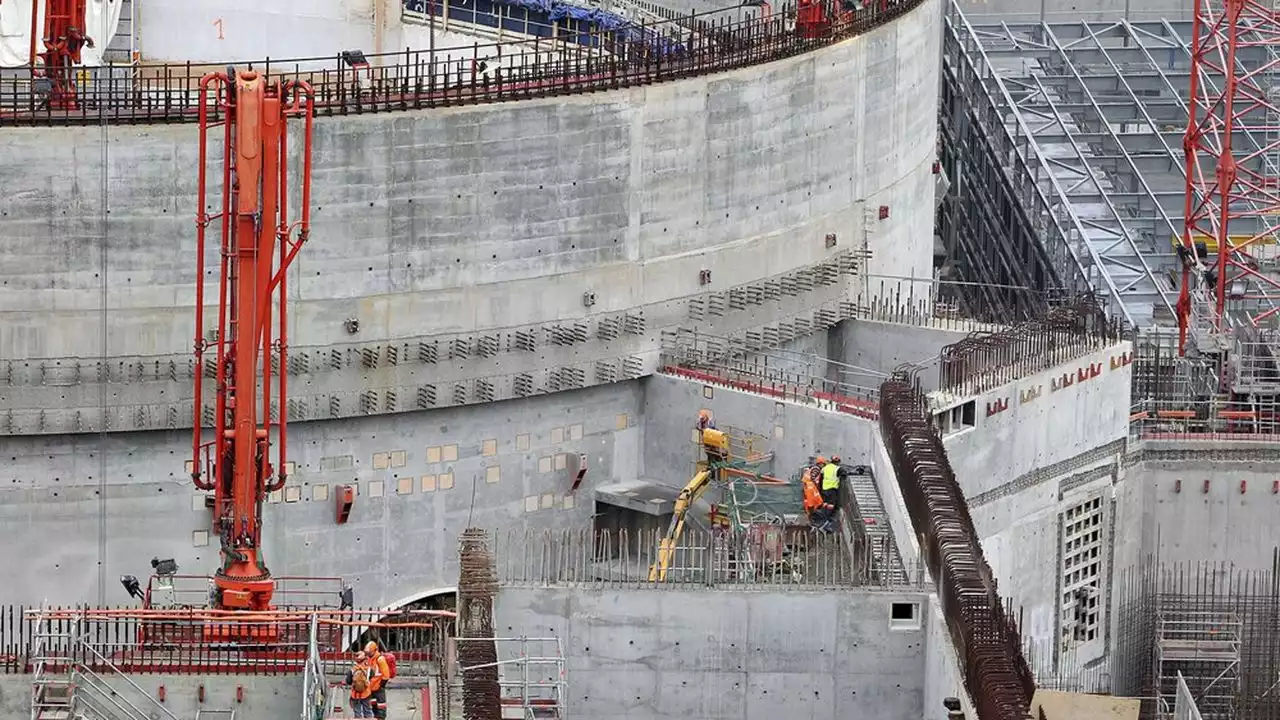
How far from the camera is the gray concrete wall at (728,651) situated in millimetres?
76000

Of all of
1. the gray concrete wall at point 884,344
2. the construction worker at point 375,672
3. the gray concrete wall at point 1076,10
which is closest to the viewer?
the construction worker at point 375,672

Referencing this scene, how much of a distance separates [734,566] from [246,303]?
451 inches

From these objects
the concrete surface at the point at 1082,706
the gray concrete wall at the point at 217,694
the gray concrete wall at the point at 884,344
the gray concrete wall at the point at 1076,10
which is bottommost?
the concrete surface at the point at 1082,706

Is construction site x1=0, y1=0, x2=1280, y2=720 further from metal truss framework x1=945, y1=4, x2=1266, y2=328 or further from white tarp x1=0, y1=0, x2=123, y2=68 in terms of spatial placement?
metal truss framework x1=945, y1=4, x2=1266, y2=328

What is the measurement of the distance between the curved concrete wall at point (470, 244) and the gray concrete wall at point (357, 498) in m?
0.77

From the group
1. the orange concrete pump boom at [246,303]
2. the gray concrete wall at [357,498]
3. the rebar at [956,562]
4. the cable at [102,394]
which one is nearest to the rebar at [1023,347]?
the rebar at [956,562]

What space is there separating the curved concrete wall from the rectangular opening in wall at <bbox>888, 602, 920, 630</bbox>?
1610 centimetres

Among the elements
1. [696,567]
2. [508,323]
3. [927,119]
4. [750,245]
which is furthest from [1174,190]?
[696,567]

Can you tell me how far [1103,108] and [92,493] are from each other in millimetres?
49728

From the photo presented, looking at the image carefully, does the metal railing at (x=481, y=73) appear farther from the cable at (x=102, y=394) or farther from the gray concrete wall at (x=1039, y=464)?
the gray concrete wall at (x=1039, y=464)

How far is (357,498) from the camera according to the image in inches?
3484

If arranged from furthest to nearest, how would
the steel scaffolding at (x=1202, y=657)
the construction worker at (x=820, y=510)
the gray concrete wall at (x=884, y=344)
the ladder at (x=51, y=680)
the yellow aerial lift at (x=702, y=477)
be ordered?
the gray concrete wall at (x=884, y=344) → the steel scaffolding at (x=1202, y=657) → the yellow aerial lift at (x=702, y=477) → the construction worker at (x=820, y=510) → the ladder at (x=51, y=680)

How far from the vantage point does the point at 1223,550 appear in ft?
326

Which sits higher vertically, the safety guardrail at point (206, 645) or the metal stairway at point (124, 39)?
the metal stairway at point (124, 39)
